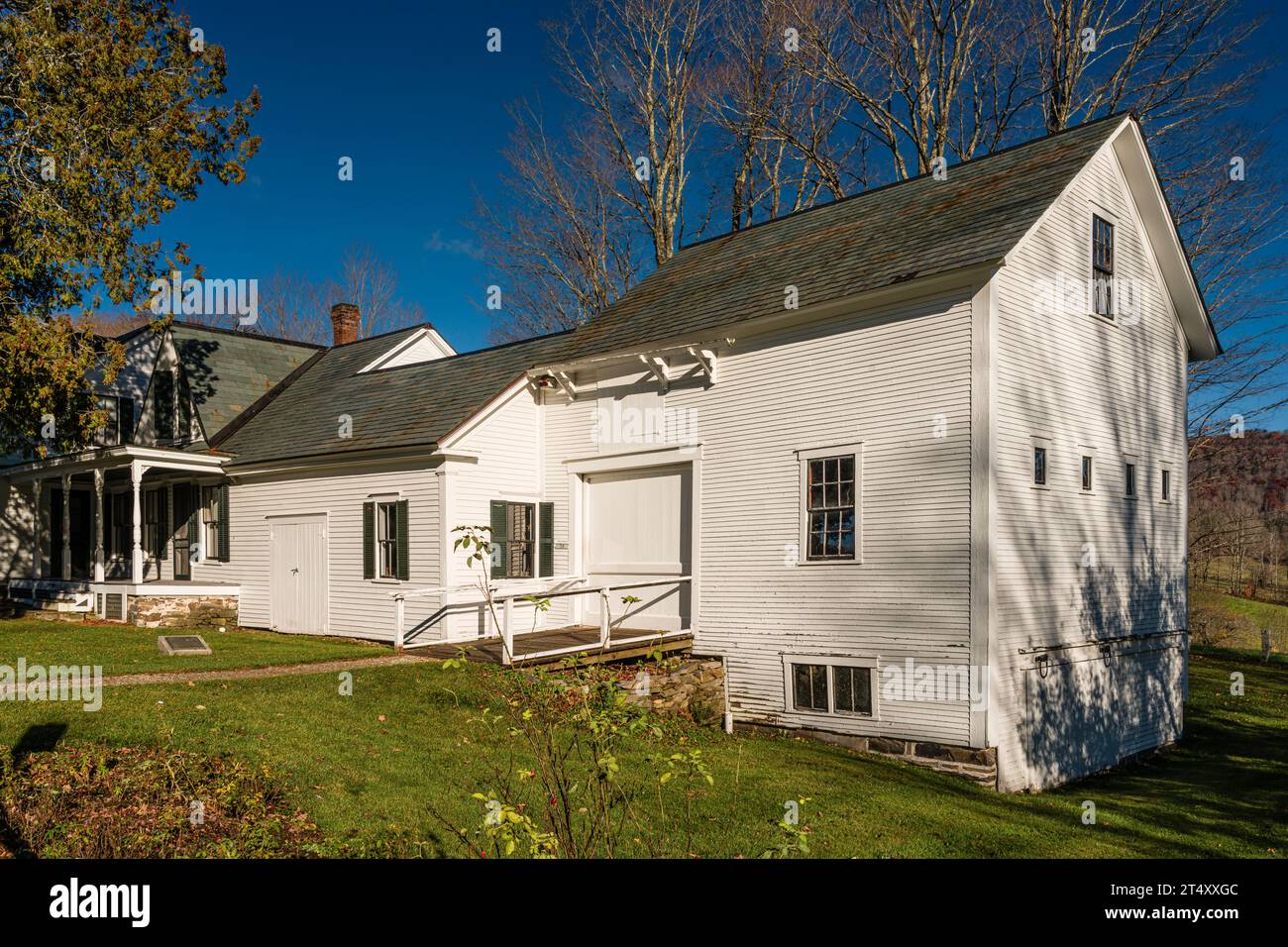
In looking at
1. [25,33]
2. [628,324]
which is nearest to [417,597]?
[628,324]

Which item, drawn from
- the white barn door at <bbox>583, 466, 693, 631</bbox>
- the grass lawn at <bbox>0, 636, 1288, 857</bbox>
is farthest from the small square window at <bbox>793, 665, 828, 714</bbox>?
the white barn door at <bbox>583, 466, 693, 631</bbox>

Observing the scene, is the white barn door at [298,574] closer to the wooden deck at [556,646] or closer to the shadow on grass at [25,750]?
the wooden deck at [556,646]

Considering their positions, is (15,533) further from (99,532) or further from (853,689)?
(853,689)

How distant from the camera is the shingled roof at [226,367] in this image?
74.0ft

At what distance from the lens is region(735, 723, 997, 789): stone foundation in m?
11.9

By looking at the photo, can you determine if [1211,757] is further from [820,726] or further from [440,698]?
[440,698]

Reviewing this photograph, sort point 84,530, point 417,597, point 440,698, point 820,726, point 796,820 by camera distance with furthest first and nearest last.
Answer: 1. point 84,530
2. point 417,597
3. point 820,726
4. point 440,698
5. point 796,820

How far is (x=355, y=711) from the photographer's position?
38.4 ft

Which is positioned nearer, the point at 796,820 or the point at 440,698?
the point at 796,820

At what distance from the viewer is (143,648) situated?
15648 mm

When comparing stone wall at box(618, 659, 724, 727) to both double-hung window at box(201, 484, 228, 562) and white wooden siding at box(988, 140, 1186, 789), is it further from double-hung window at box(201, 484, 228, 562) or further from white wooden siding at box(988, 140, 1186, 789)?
double-hung window at box(201, 484, 228, 562)

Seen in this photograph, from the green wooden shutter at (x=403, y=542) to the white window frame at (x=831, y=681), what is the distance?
7.01 meters

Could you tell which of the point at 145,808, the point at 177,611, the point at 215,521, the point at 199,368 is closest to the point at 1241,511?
the point at 215,521
